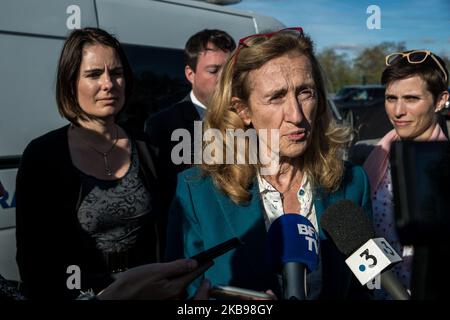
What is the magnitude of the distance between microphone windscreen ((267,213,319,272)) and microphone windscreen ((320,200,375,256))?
0.20 feet

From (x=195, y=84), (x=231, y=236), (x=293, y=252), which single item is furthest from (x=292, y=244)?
(x=195, y=84)

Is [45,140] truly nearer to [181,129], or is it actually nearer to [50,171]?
[50,171]

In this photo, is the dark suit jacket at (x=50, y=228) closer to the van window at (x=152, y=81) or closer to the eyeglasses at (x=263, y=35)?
the eyeglasses at (x=263, y=35)

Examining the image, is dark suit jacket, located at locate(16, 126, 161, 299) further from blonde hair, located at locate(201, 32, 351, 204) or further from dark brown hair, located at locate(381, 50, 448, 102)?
dark brown hair, located at locate(381, 50, 448, 102)

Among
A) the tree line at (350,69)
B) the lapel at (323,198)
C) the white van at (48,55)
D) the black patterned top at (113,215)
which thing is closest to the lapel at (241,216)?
the lapel at (323,198)

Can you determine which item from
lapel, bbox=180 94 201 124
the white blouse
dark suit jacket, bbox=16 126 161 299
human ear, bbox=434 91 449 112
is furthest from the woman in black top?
human ear, bbox=434 91 449 112

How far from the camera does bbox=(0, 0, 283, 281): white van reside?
2.79 metres

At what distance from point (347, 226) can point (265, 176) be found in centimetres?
59

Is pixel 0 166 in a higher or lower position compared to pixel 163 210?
higher

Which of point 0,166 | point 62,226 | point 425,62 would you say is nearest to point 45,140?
point 62,226

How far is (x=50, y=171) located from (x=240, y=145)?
2.76 ft

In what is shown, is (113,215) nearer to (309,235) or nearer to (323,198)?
(323,198)

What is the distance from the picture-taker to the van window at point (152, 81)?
3547 mm

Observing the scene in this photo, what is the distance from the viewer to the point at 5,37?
9.18 feet
